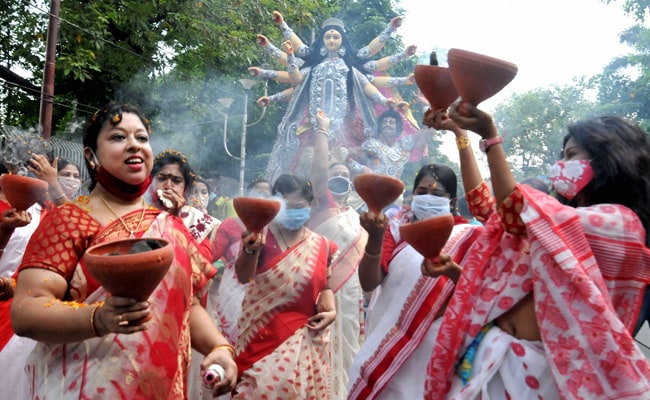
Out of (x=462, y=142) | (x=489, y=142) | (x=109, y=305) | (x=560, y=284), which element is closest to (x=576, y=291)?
(x=560, y=284)

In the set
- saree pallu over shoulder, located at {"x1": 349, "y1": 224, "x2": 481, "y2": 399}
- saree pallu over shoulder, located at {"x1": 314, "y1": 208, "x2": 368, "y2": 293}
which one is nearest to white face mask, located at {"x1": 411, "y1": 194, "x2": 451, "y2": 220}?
saree pallu over shoulder, located at {"x1": 349, "y1": 224, "x2": 481, "y2": 399}

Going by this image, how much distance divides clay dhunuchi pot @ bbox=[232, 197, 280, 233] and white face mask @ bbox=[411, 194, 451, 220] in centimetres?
79

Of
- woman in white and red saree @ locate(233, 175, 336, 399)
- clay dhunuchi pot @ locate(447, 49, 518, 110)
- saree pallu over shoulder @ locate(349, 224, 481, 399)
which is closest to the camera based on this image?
clay dhunuchi pot @ locate(447, 49, 518, 110)

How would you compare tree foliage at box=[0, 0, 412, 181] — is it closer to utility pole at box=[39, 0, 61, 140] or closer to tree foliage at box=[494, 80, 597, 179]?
utility pole at box=[39, 0, 61, 140]

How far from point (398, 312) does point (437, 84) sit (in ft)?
4.27

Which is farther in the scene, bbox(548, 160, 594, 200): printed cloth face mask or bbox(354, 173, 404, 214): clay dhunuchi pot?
bbox(354, 173, 404, 214): clay dhunuchi pot

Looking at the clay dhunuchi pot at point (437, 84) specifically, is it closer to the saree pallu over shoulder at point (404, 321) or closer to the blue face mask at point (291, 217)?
the saree pallu over shoulder at point (404, 321)

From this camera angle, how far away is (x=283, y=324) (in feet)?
13.3

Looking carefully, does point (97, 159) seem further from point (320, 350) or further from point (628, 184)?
point (320, 350)

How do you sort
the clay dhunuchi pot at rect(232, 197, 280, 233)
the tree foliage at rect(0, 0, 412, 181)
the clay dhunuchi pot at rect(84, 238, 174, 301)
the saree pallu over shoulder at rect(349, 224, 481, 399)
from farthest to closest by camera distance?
the tree foliage at rect(0, 0, 412, 181) → the clay dhunuchi pot at rect(232, 197, 280, 233) → the saree pallu over shoulder at rect(349, 224, 481, 399) → the clay dhunuchi pot at rect(84, 238, 174, 301)

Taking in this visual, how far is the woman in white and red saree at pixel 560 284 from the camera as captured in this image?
6.50ft

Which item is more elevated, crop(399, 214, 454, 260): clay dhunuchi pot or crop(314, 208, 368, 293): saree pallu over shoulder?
crop(399, 214, 454, 260): clay dhunuchi pot

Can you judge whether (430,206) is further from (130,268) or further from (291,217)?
(130,268)

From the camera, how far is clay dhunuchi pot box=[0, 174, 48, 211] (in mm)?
3234
